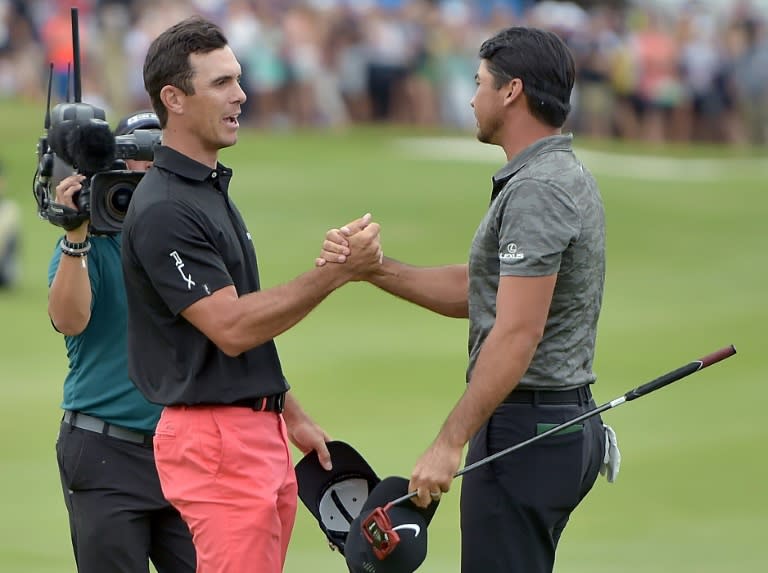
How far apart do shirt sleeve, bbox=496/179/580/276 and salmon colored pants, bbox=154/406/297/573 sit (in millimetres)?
1037

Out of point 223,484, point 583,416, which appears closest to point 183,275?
point 223,484

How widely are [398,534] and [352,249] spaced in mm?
953

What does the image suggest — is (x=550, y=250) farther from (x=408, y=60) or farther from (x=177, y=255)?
(x=408, y=60)

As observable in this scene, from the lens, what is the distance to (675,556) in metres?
8.88

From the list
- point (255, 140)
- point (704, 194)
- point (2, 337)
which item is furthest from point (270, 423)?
point (255, 140)

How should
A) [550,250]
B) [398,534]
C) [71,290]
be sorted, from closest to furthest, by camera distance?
[550,250] < [398,534] < [71,290]

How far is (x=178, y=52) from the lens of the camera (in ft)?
17.4

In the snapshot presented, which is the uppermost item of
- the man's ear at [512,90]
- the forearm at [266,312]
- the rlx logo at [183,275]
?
the man's ear at [512,90]

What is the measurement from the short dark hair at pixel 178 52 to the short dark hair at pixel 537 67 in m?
0.94

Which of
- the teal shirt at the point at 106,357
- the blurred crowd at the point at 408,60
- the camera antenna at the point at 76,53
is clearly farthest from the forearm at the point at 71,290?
the blurred crowd at the point at 408,60

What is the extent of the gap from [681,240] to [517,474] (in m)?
16.7

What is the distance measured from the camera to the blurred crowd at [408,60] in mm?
27625

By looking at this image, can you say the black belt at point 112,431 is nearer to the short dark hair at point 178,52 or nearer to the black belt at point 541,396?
the short dark hair at point 178,52

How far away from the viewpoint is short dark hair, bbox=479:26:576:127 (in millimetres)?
5250
